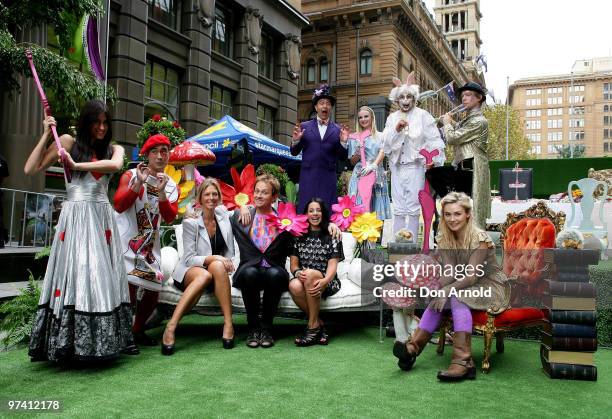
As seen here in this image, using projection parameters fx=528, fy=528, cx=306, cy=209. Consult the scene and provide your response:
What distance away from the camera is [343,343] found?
15.5ft

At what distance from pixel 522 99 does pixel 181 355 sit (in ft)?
484

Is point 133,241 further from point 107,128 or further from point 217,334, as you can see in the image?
point 217,334

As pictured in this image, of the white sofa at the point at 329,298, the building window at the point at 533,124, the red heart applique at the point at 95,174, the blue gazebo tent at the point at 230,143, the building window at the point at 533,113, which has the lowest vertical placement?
the white sofa at the point at 329,298

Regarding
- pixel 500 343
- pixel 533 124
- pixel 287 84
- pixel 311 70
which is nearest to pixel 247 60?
pixel 287 84

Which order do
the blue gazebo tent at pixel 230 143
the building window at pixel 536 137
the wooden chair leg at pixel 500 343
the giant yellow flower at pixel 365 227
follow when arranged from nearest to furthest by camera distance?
the wooden chair leg at pixel 500 343
the giant yellow flower at pixel 365 227
the blue gazebo tent at pixel 230 143
the building window at pixel 536 137

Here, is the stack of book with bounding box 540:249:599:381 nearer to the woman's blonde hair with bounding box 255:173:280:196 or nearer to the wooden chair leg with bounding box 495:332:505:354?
the wooden chair leg with bounding box 495:332:505:354

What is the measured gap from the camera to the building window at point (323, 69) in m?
37.8

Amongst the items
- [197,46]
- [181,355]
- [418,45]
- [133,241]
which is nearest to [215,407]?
[181,355]

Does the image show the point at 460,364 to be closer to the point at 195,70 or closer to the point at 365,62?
the point at 195,70

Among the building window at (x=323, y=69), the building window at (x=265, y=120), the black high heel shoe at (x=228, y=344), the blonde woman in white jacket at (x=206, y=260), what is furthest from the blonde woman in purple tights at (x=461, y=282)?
the building window at (x=323, y=69)

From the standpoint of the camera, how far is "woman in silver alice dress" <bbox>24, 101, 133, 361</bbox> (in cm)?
359

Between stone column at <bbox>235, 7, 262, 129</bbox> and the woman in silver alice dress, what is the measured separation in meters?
16.5

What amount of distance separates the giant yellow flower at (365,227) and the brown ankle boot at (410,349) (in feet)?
4.15

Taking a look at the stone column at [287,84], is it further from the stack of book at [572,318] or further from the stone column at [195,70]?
the stack of book at [572,318]
